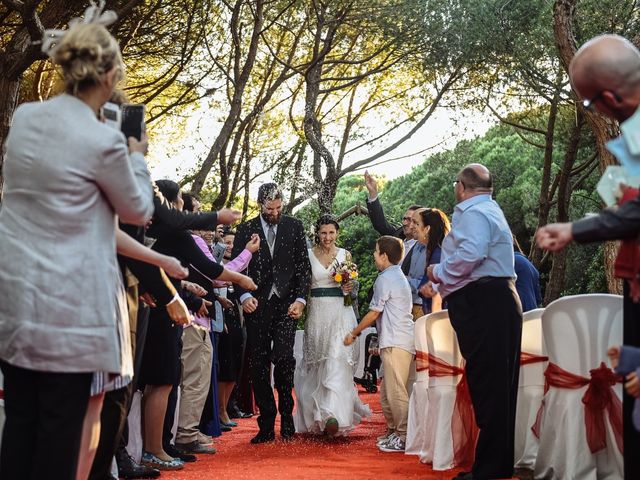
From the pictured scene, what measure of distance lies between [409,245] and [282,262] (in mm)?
2113

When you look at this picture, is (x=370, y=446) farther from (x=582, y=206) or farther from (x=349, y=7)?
(x=582, y=206)

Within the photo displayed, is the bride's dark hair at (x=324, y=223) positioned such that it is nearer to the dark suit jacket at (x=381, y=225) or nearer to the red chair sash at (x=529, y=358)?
the dark suit jacket at (x=381, y=225)

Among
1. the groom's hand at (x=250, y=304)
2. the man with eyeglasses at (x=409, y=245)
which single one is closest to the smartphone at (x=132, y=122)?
the groom's hand at (x=250, y=304)

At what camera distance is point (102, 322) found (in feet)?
10.7

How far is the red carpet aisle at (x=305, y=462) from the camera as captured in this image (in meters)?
6.86

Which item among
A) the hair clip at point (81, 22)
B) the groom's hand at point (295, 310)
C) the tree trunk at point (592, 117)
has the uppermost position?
the tree trunk at point (592, 117)

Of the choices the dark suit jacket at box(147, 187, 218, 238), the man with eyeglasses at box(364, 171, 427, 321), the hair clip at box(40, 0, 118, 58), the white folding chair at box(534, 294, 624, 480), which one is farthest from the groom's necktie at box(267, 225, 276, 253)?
the hair clip at box(40, 0, 118, 58)

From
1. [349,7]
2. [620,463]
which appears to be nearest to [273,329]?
[620,463]

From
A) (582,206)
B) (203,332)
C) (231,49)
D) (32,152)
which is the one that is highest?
(231,49)

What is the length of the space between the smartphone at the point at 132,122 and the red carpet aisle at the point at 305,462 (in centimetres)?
343

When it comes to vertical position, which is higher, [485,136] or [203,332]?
[485,136]

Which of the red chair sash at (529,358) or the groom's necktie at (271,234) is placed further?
the groom's necktie at (271,234)

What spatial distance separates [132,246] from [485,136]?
30750 mm

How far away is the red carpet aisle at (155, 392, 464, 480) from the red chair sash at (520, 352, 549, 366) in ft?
3.20
